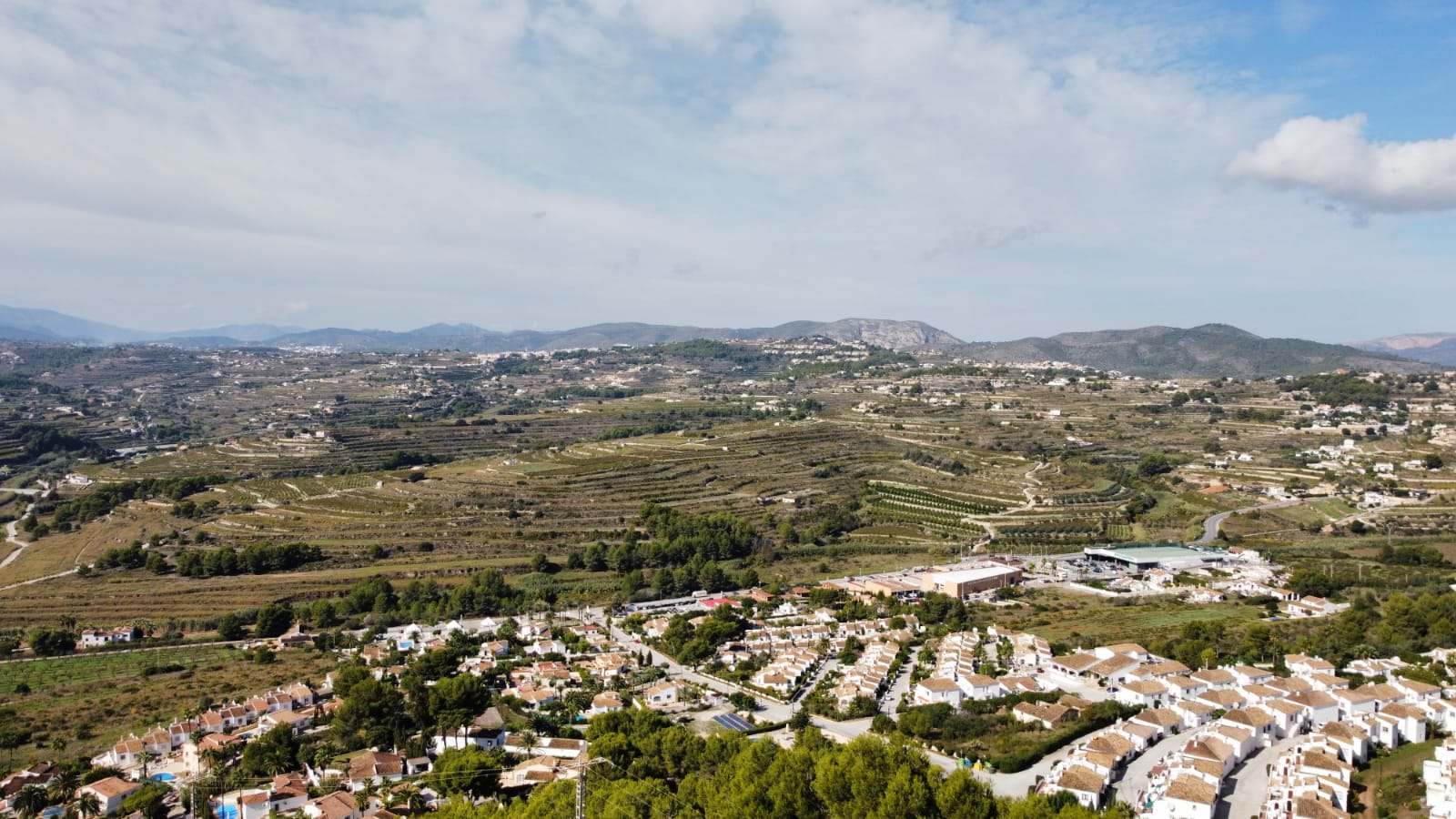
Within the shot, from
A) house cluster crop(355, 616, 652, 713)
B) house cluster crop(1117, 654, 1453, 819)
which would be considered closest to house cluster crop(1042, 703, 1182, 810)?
house cluster crop(1117, 654, 1453, 819)

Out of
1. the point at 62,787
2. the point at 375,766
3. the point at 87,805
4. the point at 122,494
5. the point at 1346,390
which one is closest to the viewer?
the point at 87,805

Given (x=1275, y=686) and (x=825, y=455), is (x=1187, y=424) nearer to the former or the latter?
(x=825, y=455)

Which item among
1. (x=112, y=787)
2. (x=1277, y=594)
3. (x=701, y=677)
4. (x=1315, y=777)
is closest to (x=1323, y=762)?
(x=1315, y=777)

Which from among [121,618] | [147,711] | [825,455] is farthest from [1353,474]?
[121,618]

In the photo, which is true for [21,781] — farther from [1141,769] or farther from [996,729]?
[1141,769]

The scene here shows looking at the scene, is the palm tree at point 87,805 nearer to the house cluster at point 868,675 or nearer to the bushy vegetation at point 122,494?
the house cluster at point 868,675

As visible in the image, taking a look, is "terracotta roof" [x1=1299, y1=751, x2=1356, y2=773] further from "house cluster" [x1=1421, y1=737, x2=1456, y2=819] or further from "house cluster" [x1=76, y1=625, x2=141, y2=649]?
"house cluster" [x1=76, y1=625, x2=141, y2=649]
